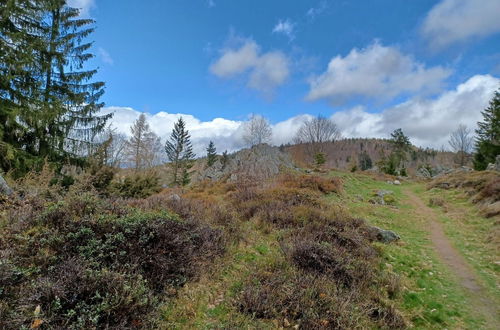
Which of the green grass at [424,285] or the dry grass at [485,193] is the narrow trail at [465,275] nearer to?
the green grass at [424,285]

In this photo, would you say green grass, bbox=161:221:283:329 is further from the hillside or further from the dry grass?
the dry grass

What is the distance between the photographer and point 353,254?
5.82 metres

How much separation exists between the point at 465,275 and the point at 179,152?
26.3 meters

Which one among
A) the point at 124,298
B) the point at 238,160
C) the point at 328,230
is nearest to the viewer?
the point at 124,298

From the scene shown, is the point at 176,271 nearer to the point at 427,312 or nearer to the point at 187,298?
the point at 187,298

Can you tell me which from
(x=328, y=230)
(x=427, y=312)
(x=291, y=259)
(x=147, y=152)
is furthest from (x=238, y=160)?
(x=427, y=312)

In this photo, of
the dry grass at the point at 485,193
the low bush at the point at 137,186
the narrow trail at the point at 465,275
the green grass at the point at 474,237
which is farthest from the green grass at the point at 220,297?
the dry grass at the point at 485,193

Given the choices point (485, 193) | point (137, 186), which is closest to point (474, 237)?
point (485, 193)

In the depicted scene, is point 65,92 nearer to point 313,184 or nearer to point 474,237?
point 313,184

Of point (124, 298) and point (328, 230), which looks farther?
point (328, 230)

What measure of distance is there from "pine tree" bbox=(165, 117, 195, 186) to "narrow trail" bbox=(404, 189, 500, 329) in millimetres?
23386

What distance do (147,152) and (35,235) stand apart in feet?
81.5

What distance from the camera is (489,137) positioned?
28156 mm

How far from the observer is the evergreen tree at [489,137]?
26719 mm
